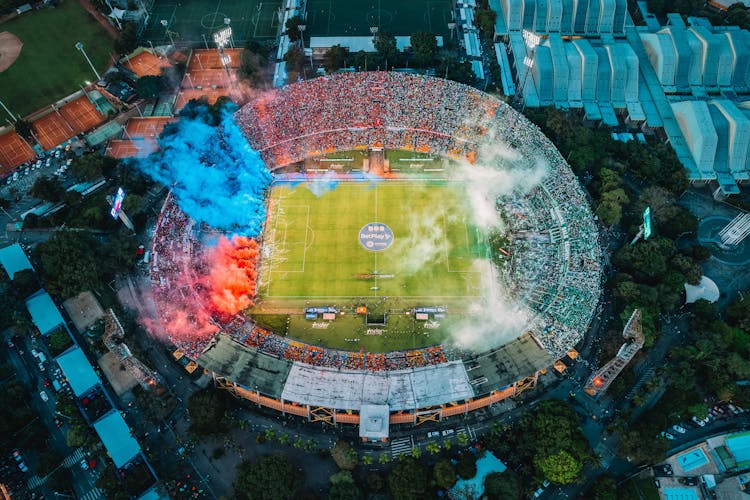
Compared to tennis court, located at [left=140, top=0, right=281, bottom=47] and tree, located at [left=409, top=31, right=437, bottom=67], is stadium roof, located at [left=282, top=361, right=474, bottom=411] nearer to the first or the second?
tree, located at [left=409, top=31, right=437, bottom=67]

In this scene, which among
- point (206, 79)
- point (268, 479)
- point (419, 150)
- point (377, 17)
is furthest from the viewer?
point (377, 17)

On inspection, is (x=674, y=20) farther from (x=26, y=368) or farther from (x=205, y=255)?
(x=26, y=368)

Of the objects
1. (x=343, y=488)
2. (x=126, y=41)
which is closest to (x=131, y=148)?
(x=126, y=41)

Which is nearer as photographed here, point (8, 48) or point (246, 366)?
point (246, 366)

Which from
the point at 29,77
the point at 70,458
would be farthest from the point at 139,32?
the point at 70,458

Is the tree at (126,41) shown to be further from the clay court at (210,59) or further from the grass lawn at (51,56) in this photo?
the clay court at (210,59)

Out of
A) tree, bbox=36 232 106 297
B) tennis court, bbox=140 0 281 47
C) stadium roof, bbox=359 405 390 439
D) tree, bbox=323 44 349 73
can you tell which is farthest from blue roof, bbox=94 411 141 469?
tennis court, bbox=140 0 281 47

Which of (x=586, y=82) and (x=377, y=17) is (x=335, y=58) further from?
(x=586, y=82)
